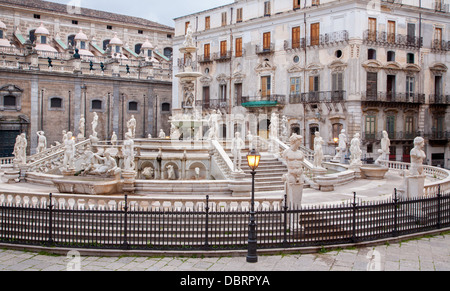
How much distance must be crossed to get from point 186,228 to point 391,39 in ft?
90.9

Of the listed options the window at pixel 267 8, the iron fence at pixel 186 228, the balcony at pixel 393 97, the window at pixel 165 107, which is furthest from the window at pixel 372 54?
the iron fence at pixel 186 228

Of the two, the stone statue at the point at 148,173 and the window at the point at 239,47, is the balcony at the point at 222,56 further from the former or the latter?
the stone statue at the point at 148,173

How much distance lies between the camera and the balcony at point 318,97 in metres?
32.4

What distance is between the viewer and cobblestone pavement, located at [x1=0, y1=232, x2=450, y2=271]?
923cm

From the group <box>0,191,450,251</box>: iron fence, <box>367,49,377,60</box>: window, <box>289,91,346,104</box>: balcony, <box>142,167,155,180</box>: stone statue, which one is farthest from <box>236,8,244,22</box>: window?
<box>0,191,450,251</box>: iron fence

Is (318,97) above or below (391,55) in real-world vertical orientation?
below

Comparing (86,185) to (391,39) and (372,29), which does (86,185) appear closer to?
(372,29)

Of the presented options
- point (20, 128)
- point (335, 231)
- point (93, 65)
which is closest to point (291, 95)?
point (93, 65)

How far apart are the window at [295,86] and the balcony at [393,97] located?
5518 mm

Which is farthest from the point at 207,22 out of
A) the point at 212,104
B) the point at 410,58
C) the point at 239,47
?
the point at 410,58

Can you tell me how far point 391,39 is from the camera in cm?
3297

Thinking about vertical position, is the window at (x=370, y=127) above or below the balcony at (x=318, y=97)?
below

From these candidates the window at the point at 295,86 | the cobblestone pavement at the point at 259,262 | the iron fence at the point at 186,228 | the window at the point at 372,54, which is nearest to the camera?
the cobblestone pavement at the point at 259,262

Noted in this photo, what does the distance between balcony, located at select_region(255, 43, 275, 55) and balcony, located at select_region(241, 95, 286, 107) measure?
3695mm
